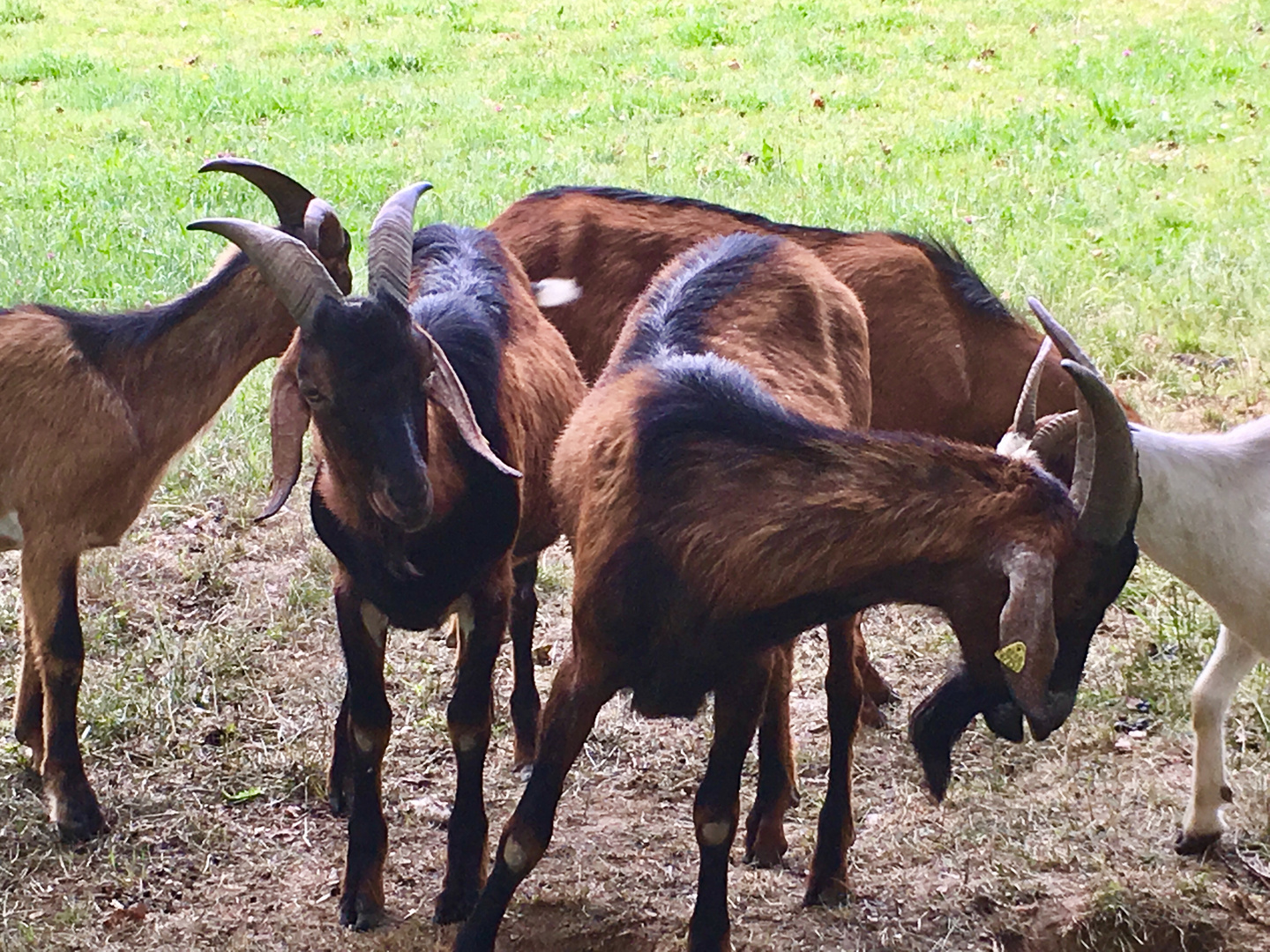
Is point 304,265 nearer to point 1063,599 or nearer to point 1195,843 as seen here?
point 1063,599

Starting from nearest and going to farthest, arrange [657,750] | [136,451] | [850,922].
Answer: [850,922], [136,451], [657,750]

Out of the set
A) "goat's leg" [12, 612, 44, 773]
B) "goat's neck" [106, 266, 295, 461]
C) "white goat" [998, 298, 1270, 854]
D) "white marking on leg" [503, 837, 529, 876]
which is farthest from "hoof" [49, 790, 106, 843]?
"white goat" [998, 298, 1270, 854]

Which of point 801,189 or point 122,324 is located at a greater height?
point 122,324

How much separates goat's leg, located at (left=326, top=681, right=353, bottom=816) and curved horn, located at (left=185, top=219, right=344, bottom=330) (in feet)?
4.46

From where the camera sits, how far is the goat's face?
3377 millimetres

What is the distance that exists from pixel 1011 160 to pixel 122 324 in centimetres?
679

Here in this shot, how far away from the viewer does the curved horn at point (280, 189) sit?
165 inches

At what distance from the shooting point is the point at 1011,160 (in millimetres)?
9461

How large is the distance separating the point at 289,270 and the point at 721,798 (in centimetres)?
172

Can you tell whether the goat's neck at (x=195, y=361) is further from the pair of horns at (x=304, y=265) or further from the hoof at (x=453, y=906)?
the hoof at (x=453, y=906)

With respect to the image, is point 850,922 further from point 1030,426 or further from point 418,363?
point 418,363

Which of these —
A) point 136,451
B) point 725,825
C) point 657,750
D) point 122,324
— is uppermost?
point 122,324

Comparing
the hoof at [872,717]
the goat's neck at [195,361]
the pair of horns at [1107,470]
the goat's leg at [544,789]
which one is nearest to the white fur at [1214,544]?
the pair of horns at [1107,470]

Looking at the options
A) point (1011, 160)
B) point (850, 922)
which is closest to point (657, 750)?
point (850, 922)
